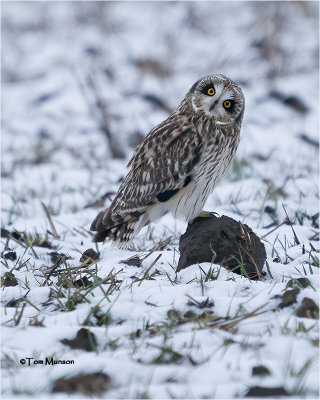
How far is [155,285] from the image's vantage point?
3.58 m

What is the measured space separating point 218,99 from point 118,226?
3.49ft

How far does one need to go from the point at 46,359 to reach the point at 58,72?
385 inches

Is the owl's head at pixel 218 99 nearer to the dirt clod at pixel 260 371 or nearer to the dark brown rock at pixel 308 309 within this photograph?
the dark brown rock at pixel 308 309

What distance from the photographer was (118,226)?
4742 millimetres

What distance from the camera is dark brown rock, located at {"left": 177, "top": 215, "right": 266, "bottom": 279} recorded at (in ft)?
12.7

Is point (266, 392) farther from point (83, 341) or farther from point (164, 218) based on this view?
point (164, 218)

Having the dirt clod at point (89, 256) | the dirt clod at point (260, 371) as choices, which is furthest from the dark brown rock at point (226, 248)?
the dirt clod at point (260, 371)

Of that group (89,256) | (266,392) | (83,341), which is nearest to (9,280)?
(89,256)

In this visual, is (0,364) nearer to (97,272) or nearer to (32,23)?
(97,272)

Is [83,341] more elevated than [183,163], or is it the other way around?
[183,163]

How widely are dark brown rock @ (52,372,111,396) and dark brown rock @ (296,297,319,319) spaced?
0.96 meters

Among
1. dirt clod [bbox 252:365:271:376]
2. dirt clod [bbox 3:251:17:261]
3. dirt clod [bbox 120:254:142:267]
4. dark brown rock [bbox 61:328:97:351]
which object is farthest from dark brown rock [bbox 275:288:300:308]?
dirt clod [bbox 3:251:17:261]

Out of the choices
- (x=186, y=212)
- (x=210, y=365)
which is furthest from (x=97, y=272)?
(x=210, y=365)

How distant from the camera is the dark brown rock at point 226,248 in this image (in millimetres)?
3885
